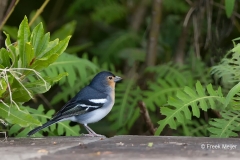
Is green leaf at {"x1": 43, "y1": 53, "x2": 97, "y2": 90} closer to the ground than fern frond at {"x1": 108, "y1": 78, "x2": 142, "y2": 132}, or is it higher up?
higher up

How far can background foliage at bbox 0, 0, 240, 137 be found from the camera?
4199 mm

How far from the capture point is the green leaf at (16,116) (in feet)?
13.4

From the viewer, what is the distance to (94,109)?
5336 millimetres

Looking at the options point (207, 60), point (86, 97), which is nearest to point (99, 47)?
point (207, 60)

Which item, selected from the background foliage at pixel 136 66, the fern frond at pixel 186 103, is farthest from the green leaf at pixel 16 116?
the fern frond at pixel 186 103

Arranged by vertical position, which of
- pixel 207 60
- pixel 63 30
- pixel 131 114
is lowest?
pixel 131 114

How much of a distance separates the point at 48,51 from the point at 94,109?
1.27m

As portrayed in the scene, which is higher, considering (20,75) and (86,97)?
(20,75)

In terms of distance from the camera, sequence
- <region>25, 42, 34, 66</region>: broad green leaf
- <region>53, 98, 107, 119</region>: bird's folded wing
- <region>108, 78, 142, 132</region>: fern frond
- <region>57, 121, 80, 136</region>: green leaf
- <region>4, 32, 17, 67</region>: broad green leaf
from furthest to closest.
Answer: <region>108, 78, 142, 132</region>: fern frond → <region>57, 121, 80, 136</region>: green leaf → <region>53, 98, 107, 119</region>: bird's folded wing → <region>4, 32, 17, 67</region>: broad green leaf → <region>25, 42, 34, 66</region>: broad green leaf

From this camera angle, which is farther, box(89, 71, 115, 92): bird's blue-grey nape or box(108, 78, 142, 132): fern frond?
box(108, 78, 142, 132): fern frond

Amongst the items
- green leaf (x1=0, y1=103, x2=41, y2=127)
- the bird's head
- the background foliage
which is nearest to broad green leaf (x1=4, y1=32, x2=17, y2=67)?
the background foliage

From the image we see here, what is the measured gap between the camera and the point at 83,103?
17.3ft

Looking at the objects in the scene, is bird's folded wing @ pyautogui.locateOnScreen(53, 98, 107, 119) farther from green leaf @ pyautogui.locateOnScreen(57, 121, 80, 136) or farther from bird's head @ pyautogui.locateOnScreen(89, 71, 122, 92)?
bird's head @ pyautogui.locateOnScreen(89, 71, 122, 92)

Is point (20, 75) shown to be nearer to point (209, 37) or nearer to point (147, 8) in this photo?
point (209, 37)
